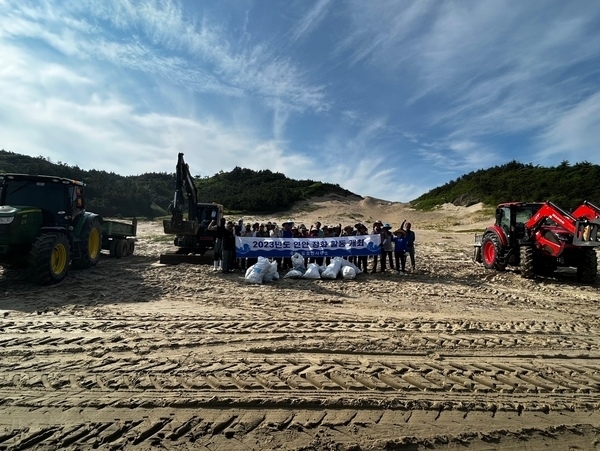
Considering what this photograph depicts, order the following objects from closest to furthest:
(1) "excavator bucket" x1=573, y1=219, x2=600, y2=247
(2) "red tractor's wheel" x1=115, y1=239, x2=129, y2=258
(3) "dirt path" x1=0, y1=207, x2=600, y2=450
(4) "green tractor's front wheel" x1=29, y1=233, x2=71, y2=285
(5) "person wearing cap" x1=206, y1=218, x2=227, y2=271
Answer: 1. (3) "dirt path" x1=0, y1=207, x2=600, y2=450
2. (4) "green tractor's front wheel" x1=29, y1=233, x2=71, y2=285
3. (1) "excavator bucket" x1=573, y1=219, x2=600, y2=247
4. (5) "person wearing cap" x1=206, y1=218, x2=227, y2=271
5. (2) "red tractor's wheel" x1=115, y1=239, x2=129, y2=258

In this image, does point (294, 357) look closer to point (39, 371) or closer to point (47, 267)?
point (39, 371)

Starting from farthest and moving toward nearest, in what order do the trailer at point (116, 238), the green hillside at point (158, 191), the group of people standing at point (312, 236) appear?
the green hillside at point (158, 191)
the trailer at point (116, 238)
the group of people standing at point (312, 236)

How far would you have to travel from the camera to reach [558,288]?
8.48 metres

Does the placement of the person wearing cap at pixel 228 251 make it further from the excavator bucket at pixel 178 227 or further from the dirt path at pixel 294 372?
the dirt path at pixel 294 372

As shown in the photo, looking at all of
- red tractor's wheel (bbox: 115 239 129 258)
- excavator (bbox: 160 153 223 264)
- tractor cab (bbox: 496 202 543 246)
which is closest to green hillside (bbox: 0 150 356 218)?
red tractor's wheel (bbox: 115 239 129 258)

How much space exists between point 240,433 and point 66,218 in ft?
27.5

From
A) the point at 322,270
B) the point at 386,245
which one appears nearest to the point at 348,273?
the point at 322,270

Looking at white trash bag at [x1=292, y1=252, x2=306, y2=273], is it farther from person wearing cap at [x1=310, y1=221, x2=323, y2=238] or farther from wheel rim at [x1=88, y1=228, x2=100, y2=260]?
wheel rim at [x1=88, y1=228, x2=100, y2=260]

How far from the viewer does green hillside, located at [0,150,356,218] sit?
99.9 feet

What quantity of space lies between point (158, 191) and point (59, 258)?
33.3m

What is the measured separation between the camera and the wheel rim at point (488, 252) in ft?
36.1

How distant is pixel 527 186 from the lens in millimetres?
26250

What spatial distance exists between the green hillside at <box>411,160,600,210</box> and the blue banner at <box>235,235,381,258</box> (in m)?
18.4

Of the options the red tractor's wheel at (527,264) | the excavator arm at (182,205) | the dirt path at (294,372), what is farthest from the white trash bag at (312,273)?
the red tractor's wheel at (527,264)
